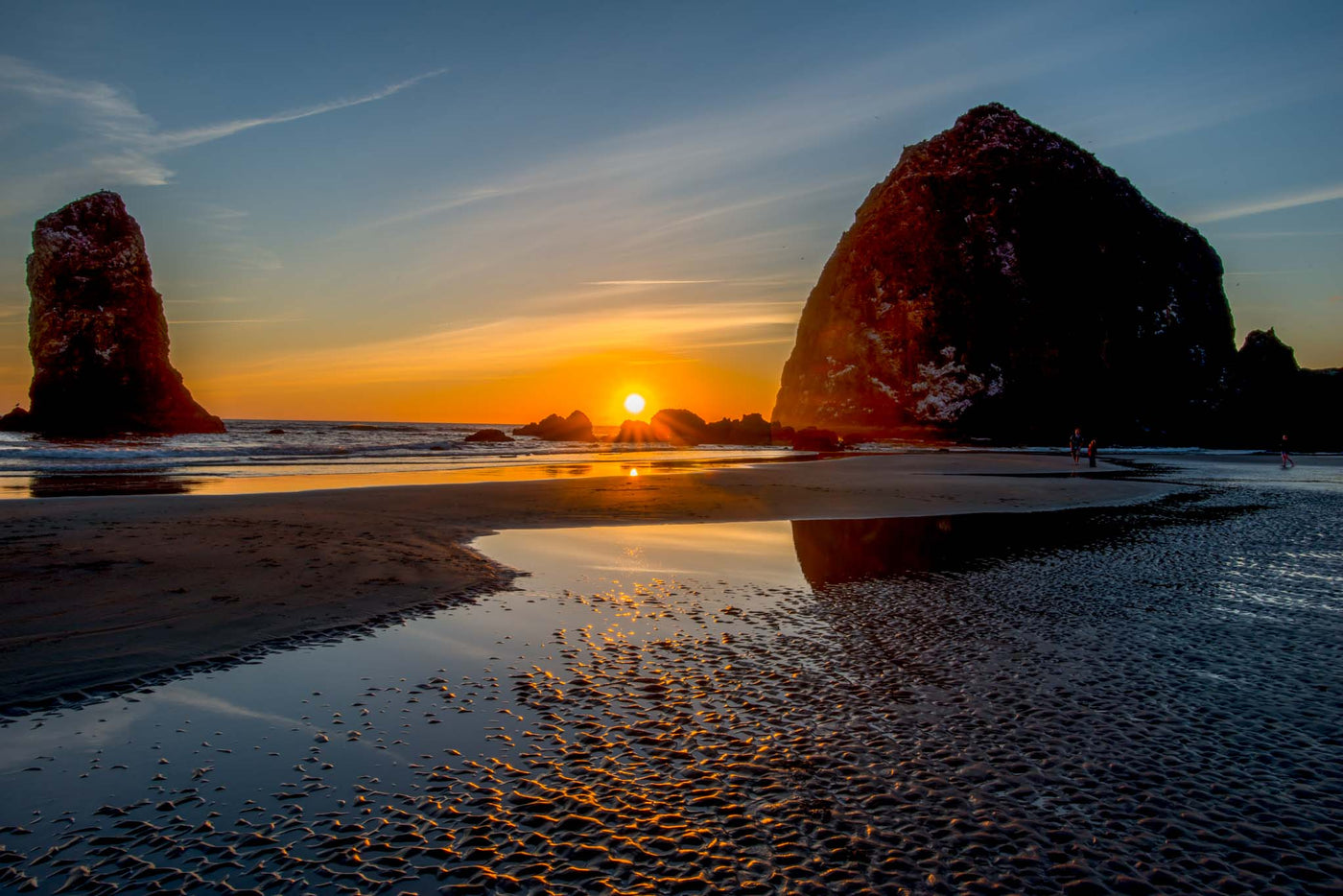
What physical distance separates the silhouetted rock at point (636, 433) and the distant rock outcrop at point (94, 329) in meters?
43.9

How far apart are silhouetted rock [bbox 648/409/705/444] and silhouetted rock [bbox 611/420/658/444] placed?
1.23m

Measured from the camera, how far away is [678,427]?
74.4 m

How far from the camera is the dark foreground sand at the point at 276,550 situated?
579cm

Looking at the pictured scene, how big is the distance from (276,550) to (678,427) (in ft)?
214

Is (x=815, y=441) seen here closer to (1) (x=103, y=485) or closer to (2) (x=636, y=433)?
(2) (x=636, y=433)

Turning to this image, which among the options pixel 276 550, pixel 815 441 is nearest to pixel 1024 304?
pixel 815 441

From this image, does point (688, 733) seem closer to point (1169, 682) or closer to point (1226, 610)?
point (1169, 682)

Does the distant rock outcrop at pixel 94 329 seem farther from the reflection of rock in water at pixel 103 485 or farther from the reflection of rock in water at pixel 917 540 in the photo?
the reflection of rock in water at pixel 917 540

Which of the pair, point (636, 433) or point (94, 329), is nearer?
point (94, 329)

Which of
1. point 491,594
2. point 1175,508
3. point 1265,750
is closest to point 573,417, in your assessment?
point 1175,508

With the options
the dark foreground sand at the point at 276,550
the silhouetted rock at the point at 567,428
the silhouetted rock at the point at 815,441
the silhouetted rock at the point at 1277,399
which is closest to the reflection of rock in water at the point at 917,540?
the dark foreground sand at the point at 276,550

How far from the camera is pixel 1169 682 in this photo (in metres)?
4.73

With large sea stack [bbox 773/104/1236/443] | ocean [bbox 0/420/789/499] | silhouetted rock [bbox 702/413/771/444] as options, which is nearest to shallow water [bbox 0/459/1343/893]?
ocean [bbox 0/420/789/499]

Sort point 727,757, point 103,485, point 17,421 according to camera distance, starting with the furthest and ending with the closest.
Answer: point 17,421 → point 103,485 → point 727,757
